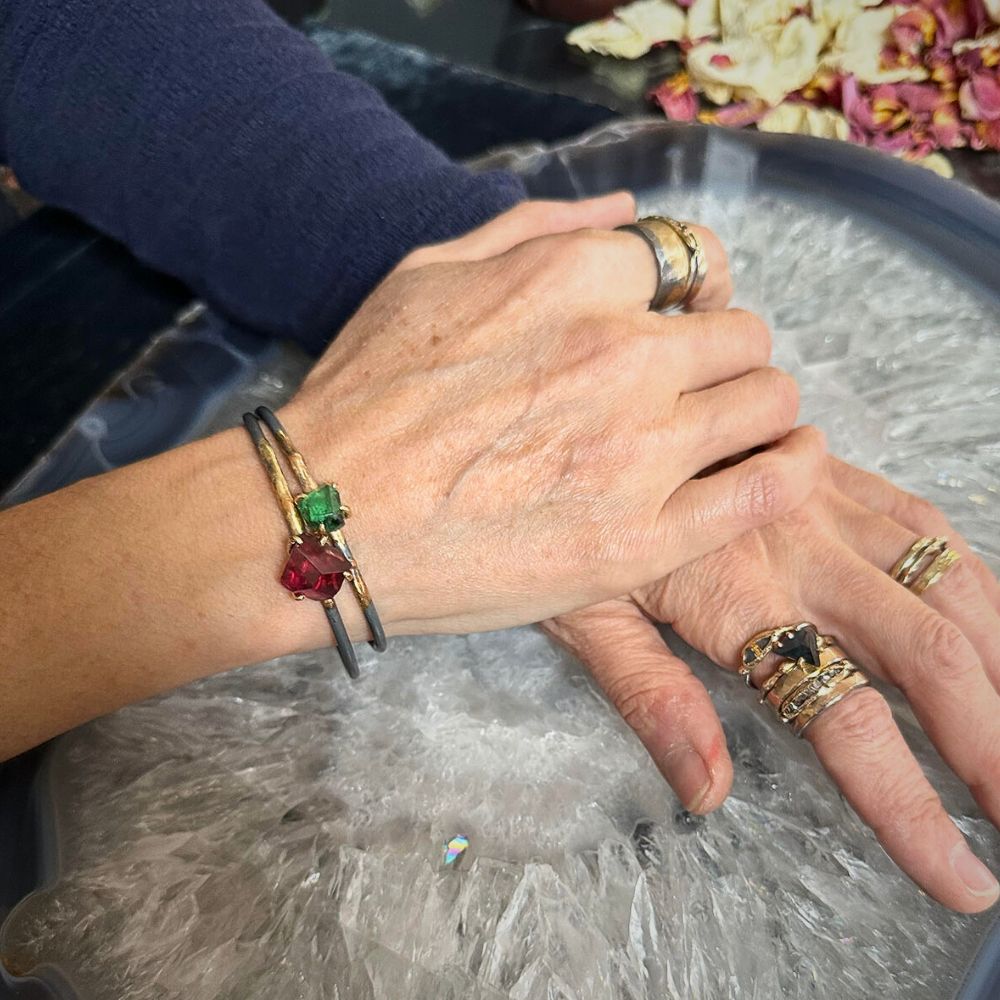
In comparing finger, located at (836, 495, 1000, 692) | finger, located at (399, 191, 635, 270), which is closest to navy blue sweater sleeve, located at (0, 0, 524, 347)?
finger, located at (399, 191, 635, 270)

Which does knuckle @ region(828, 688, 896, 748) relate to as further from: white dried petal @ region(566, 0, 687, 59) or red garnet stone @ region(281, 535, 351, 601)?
white dried petal @ region(566, 0, 687, 59)

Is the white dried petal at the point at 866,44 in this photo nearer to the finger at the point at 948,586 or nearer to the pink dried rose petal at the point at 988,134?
the pink dried rose petal at the point at 988,134

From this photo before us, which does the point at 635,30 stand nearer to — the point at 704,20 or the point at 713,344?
the point at 704,20

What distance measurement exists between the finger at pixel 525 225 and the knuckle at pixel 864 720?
0.37 m

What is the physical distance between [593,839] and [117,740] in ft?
1.09

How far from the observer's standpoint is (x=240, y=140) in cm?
70

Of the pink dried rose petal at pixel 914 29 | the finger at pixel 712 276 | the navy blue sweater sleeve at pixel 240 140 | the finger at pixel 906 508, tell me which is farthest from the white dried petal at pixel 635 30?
the finger at pixel 906 508

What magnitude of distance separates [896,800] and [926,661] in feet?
0.28

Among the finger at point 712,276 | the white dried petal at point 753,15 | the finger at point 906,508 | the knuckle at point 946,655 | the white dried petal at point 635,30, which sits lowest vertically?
the knuckle at point 946,655

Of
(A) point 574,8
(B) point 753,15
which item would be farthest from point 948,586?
(A) point 574,8

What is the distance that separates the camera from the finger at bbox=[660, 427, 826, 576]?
1.68 feet

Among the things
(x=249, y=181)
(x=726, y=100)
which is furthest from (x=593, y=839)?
(x=726, y=100)

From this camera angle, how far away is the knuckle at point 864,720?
483 mm

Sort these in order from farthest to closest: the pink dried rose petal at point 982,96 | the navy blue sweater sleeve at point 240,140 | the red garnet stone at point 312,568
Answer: the pink dried rose petal at point 982,96 < the navy blue sweater sleeve at point 240,140 < the red garnet stone at point 312,568
